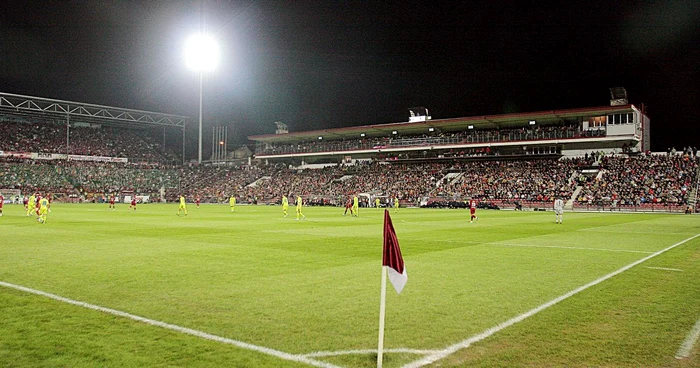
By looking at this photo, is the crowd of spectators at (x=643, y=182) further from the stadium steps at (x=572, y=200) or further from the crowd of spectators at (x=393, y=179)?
the stadium steps at (x=572, y=200)

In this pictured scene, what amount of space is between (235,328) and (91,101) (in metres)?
77.2

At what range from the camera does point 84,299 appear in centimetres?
796

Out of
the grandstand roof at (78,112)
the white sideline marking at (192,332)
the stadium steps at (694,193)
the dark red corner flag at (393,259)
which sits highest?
the grandstand roof at (78,112)

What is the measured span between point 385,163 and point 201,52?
34.6 meters

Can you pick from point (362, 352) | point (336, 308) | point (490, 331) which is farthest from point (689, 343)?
point (336, 308)

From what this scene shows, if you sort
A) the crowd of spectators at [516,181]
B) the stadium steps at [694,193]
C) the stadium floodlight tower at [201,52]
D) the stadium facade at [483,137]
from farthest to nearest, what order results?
1. the stadium facade at [483,137]
2. the crowd of spectators at [516,181]
3. the stadium floodlight tower at [201,52]
4. the stadium steps at [694,193]

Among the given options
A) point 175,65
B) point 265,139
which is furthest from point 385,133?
point 175,65

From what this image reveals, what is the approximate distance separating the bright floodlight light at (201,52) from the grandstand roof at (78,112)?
21864mm

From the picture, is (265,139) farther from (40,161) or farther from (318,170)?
(40,161)

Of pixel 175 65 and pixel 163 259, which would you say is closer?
pixel 163 259

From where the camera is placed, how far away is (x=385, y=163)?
78.5 meters

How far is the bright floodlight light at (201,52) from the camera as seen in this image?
5462 cm

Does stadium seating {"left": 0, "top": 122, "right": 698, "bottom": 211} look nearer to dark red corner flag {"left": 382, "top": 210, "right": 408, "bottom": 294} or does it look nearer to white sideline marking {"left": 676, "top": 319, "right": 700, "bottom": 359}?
white sideline marking {"left": 676, "top": 319, "right": 700, "bottom": 359}

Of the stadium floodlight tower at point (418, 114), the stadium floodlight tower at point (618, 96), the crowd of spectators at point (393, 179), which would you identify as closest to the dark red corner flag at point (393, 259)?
the crowd of spectators at point (393, 179)
